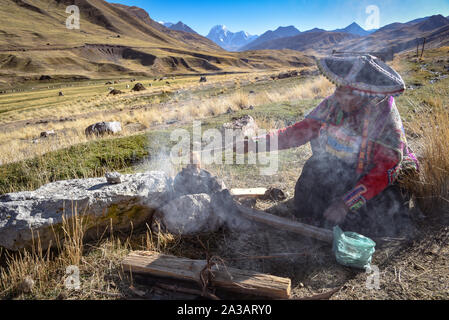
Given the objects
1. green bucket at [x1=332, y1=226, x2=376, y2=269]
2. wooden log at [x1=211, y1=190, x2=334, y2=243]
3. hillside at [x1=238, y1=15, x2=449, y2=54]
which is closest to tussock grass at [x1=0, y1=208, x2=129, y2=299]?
wooden log at [x1=211, y1=190, x2=334, y2=243]

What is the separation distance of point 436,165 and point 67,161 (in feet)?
16.1

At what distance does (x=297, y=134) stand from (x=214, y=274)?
4.95 ft

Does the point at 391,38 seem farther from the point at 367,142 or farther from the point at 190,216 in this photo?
the point at 190,216

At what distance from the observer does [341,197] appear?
2.15m

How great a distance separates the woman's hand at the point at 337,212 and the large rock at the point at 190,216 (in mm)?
983

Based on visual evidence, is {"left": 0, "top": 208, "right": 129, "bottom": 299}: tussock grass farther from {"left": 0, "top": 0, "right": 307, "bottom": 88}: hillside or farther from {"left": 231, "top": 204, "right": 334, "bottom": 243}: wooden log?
{"left": 0, "top": 0, "right": 307, "bottom": 88}: hillside

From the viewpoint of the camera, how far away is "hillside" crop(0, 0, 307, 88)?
48.7 metres

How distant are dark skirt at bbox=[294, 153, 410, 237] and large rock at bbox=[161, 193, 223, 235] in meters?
0.90

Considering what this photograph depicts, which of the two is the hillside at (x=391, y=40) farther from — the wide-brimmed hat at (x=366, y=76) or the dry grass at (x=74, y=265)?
the dry grass at (x=74, y=265)

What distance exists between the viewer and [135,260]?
202 cm

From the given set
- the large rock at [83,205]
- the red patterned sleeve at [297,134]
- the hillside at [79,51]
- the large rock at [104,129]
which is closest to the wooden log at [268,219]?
the large rock at [83,205]

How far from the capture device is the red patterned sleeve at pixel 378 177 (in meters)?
1.95

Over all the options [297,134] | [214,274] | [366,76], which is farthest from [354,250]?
[366,76]
